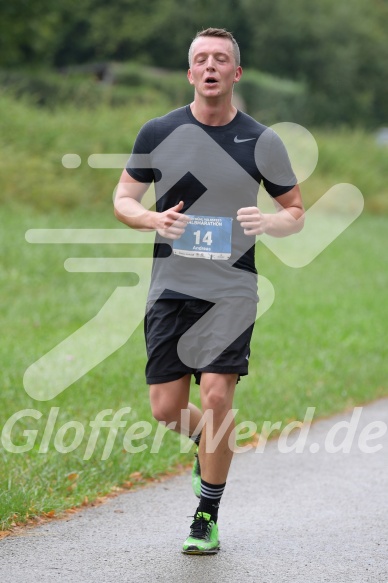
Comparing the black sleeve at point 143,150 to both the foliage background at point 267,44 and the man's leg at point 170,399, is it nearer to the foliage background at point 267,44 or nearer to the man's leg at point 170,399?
the man's leg at point 170,399

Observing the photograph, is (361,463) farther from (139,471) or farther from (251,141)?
(251,141)

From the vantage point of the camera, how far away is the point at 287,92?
51.6 metres

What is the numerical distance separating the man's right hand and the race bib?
128mm

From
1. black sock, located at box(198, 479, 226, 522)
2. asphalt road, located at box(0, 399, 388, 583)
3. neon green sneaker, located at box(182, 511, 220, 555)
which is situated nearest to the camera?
asphalt road, located at box(0, 399, 388, 583)

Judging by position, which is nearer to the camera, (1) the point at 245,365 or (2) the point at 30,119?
(1) the point at 245,365

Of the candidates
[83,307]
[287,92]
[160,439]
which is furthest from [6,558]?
[287,92]

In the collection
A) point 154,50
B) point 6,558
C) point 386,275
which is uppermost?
point 154,50

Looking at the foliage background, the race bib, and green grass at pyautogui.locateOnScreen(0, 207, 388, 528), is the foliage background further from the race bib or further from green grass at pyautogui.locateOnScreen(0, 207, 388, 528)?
the race bib

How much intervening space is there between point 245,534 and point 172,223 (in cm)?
164

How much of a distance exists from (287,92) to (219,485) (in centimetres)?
4752

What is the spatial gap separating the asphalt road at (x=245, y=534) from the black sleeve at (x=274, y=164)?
1.68 meters

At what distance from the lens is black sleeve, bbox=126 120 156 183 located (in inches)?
211

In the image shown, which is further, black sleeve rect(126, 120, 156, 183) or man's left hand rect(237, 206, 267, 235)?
black sleeve rect(126, 120, 156, 183)

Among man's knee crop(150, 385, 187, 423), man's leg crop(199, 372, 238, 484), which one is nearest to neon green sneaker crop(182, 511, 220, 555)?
man's leg crop(199, 372, 238, 484)
